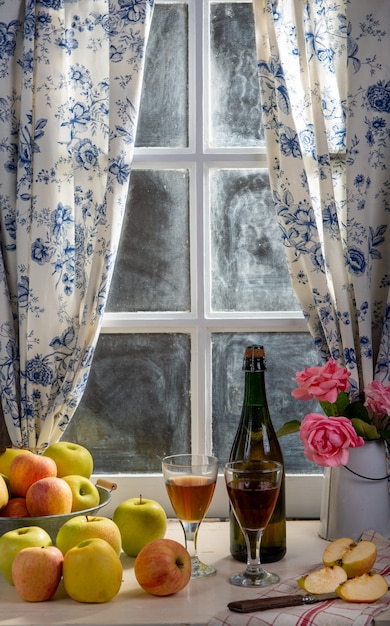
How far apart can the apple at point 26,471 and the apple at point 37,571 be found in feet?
0.78

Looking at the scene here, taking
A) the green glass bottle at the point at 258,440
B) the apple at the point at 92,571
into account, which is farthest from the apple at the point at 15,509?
the green glass bottle at the point at 258,440

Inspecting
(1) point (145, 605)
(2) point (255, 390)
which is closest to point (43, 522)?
(1) point (145, 605)

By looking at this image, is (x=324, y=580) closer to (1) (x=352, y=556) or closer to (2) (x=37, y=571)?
(1) (x=352, y=556)

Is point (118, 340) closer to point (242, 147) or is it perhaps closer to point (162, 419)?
point (162, 419)

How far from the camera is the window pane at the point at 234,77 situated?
207 cm

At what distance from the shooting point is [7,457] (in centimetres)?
174

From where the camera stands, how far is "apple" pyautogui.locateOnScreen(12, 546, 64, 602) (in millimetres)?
1368

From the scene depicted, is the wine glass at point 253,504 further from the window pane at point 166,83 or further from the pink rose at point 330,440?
the window pane at point 166,83

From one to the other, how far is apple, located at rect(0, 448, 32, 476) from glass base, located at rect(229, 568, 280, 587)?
1.86ft

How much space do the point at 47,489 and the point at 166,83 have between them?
3.75 ft

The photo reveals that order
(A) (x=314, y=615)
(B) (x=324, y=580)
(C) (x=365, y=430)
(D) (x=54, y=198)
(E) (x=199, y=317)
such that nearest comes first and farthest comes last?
1. (A) (x=314, y=615)
2. (B) (x=324, y=580)
3. (C) (x=365, y=430)
4. (D) (x=54, y=198)
5. (E) (x=199, y=317)

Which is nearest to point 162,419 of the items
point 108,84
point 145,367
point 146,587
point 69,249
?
point 145,367

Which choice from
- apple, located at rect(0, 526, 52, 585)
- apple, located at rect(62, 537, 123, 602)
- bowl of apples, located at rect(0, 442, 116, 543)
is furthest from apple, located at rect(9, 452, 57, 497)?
apple, located at rect(62, 537, 123, 602)

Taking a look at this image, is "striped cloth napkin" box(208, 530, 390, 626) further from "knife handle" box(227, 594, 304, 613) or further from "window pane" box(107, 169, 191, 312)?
"window pane" box(107, 169, 191, 312)
